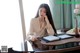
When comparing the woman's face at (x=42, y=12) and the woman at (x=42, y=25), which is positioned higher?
the woman's face at (x=42, y=12)

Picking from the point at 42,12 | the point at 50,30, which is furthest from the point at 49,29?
the point at 42,12

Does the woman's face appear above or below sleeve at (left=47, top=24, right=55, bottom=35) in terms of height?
above

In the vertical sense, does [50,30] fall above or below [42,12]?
below

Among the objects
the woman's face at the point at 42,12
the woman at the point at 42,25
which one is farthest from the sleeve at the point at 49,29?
the woman's face at the point at 42,12

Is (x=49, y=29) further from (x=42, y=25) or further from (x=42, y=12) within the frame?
(x=42, y=12)

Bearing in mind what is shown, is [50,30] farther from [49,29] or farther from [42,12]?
[42,12]

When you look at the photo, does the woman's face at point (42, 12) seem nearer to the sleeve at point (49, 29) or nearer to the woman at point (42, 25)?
the woman at point (42, 25)

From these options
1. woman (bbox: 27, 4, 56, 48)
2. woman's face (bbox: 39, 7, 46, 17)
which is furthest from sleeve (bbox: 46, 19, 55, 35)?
woman's face (bbox: 39, 7, 46, 17)

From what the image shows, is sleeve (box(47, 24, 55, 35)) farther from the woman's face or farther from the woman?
the woman's face

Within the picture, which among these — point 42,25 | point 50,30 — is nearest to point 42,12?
point 42,25

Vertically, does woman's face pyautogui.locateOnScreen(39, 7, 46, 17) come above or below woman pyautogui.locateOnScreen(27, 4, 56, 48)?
above

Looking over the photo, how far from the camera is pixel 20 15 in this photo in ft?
10.1

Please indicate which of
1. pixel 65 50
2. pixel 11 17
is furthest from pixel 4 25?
pixel 65 50

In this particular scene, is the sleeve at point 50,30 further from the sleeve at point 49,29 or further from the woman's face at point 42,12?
the woman's face at point 42,12
